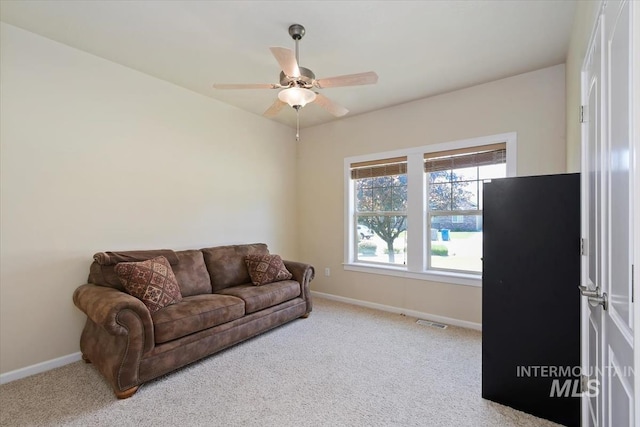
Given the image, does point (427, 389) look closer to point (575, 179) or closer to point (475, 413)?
point (475, 413)

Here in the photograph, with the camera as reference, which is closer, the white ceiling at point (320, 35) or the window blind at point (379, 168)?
the white ceiling at point (320, 35)

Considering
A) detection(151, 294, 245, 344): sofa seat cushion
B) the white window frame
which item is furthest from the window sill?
detection(151, 294, 245, 344): sofa seat cushion

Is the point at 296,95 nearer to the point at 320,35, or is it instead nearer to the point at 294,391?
the point at 320,35

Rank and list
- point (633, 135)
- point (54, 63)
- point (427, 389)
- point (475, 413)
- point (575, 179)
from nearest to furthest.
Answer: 1. point (633, 135)
2. point (575, 179)
3. point (475, 413)
4. point (427, 389)
5. point (54, 63)

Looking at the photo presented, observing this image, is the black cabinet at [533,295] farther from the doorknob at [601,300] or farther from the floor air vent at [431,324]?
the floor air vent at [431,324]

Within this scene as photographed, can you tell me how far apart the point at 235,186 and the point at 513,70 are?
137 inches

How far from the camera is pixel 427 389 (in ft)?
7.45

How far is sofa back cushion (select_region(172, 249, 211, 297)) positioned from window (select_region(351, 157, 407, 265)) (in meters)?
2.23

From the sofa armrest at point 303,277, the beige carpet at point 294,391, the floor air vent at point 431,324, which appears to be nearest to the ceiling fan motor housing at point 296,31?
the sofa armrest at point 303,277

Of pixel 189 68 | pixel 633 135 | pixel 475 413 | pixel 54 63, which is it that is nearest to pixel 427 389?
pixel 475 413

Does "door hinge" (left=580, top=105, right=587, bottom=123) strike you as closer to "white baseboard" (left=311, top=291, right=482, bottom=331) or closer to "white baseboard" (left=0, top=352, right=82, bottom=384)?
"white baseboard" (left=311, top=291, right=482, bottom=331)

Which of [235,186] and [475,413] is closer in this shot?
[475,413]

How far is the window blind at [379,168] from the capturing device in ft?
13.4

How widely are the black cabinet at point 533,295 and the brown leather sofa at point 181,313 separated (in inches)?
82.5
